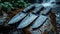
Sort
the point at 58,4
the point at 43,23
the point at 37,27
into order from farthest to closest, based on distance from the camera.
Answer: the point at 58,4 < the point at 43,23 < the point at 37,27

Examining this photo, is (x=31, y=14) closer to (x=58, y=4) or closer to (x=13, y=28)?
(x=13, y=28)

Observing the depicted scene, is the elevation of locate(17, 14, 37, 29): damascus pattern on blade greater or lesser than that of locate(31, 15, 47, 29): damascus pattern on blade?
greater

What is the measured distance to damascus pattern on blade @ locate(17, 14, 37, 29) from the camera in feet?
8.70

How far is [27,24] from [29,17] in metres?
0.35

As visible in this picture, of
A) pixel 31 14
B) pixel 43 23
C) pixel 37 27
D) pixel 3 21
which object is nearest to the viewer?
pixel 37 27

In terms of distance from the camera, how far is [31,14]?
3.19m

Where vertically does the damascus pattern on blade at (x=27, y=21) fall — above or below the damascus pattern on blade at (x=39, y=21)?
above

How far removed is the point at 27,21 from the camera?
9.20ft

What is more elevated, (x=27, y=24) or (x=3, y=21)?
(x=27, y=24)

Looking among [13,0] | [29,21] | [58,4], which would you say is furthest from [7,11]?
[58,4]

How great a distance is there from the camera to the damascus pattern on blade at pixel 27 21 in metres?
2.65

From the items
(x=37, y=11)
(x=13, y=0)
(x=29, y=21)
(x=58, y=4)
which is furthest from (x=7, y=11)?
(x=58, y=4)

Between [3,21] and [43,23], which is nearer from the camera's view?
[43,23]

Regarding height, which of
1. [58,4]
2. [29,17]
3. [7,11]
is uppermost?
[29,17]
